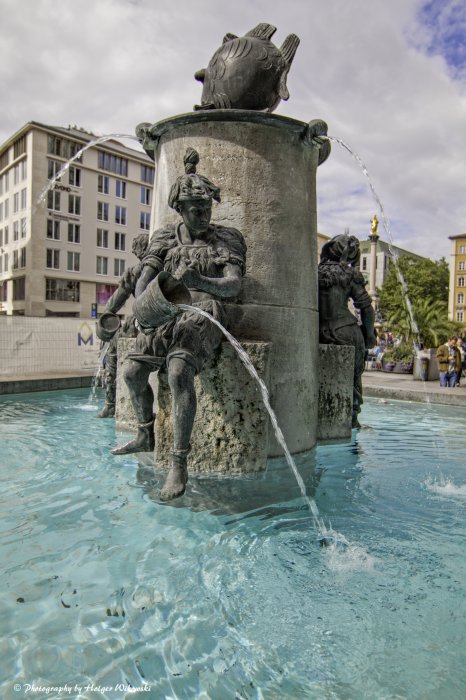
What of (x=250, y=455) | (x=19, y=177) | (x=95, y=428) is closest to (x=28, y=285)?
(x=19, y=177)

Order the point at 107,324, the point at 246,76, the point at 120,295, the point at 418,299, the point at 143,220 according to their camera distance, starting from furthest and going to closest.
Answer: the point at 143,220
the point at 418,299
the point at 107,324
the point at 120,295
the point at 246,76

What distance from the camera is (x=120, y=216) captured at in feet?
174

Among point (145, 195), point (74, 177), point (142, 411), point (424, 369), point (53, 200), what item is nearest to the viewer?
point (142, 411)

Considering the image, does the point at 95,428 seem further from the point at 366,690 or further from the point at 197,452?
the point at 366,690

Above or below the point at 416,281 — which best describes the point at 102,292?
below

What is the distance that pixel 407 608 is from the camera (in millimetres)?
2260

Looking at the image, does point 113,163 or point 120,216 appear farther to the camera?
point 120,216

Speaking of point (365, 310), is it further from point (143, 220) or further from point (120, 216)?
point (143, 220)

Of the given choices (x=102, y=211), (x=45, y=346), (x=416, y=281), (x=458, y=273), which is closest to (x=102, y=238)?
(x=102, y=211)

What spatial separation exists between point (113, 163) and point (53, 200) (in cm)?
874

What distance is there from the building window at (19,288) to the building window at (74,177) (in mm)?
10299

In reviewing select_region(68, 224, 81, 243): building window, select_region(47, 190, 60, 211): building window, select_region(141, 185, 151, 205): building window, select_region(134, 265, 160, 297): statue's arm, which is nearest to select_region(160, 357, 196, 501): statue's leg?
select_region(134, 265, 160, 297): statue's arm

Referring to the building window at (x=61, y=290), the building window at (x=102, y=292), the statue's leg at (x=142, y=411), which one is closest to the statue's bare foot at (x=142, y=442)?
the statue's leg at (x=142, y=411)

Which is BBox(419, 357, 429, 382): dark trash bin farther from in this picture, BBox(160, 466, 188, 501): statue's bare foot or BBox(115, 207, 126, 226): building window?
BBox(115, 207, 126, 226): building window
